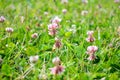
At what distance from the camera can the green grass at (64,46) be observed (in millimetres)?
1597

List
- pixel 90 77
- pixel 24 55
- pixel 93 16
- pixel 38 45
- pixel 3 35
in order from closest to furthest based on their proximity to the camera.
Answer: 1. pixel 90 77
2. pixel 24 55
3. pixel 38 45
4. pixel 3 35
5. pixel 93 16

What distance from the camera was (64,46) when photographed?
6.40 ft

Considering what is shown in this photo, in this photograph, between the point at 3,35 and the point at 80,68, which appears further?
the point at 3,35

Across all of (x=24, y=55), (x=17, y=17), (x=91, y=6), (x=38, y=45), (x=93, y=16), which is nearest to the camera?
(x=24, y=55)

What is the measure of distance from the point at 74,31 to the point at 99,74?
0.71 m

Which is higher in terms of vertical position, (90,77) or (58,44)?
(58,44)

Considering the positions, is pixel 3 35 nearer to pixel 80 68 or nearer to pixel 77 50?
pixel 77 50

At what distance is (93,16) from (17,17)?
2.36 feet

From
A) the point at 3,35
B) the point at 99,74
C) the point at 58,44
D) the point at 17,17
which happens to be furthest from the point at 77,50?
the point at 17,17

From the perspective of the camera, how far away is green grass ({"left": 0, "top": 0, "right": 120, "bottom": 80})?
1597mm

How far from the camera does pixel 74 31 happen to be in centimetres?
224

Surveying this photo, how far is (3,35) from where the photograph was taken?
2.12 m

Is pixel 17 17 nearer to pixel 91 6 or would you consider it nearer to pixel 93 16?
pixel 93 16

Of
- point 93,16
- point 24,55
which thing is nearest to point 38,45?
point 24,55
